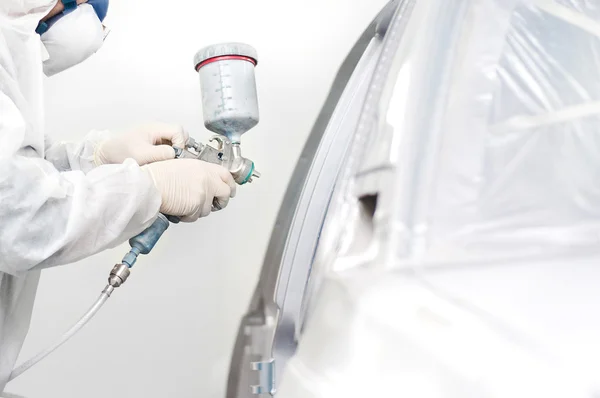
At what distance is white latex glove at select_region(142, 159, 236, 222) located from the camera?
0.92m

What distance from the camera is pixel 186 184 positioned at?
93cm

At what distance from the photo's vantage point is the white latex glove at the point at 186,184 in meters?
0.92

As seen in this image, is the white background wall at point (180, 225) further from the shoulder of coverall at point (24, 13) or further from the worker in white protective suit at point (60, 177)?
the shoulder of coverall at point (24, 13)

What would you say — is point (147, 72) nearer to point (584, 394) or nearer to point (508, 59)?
point (508, 59)

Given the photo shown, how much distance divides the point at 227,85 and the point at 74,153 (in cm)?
42

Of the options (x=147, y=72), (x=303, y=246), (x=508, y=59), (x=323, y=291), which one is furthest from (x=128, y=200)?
(x=147, y=72)

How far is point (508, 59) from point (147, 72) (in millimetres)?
1044

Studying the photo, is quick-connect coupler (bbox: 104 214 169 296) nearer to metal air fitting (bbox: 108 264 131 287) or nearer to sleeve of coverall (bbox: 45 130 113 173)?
metal air fitting (bbox: 108 264 131 287)

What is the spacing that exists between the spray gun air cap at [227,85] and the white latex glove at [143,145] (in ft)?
0.40

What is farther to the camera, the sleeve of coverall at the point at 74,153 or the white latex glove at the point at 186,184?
the sleeve of coverall at the point at 74,153

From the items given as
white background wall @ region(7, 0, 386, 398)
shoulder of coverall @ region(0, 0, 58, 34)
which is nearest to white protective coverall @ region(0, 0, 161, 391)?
shoulder of coverall @ region(0, 0, 58, 34)

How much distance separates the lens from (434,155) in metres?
0.55

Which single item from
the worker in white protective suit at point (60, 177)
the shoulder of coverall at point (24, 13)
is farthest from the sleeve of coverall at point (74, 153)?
the shoulder of coverall at point (24, 13)

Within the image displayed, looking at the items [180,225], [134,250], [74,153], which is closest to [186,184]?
[134,250]
